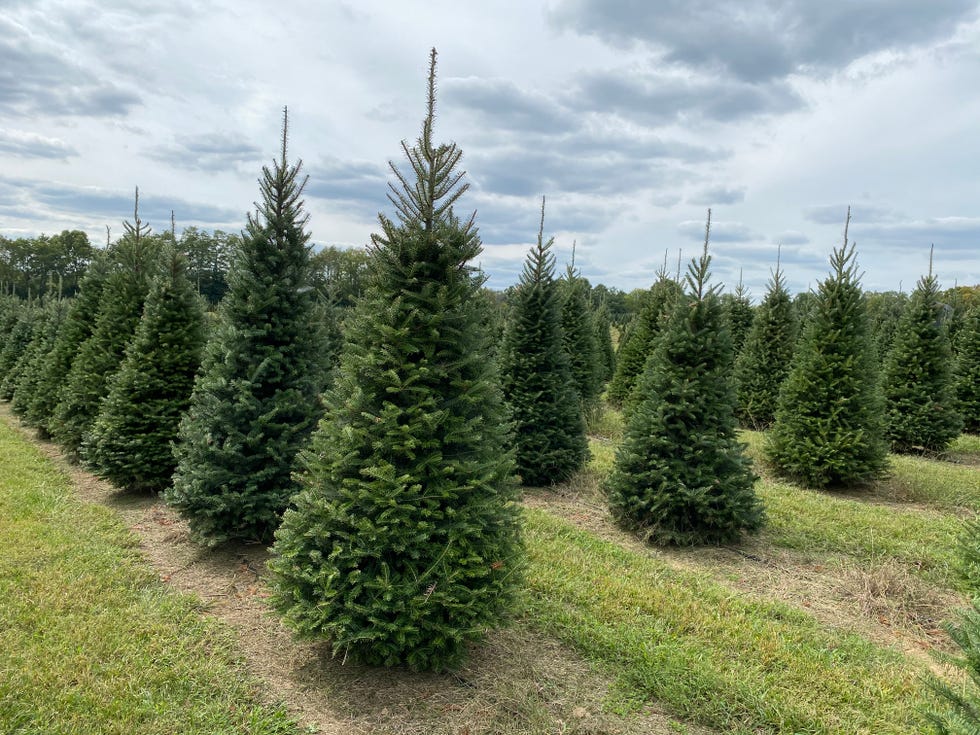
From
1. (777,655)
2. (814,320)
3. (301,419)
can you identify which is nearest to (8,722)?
(301,419)

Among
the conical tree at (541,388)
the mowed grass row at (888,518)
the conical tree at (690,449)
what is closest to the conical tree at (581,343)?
the mowed grass row at (888,518)

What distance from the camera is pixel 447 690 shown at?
428 cm

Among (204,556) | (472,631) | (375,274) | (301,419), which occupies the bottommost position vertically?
(204,556)

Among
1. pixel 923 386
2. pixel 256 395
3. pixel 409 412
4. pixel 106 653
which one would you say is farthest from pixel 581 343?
pixel 106 653

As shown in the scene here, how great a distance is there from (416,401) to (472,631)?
1.63 metres

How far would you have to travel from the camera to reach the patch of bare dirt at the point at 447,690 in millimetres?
3928

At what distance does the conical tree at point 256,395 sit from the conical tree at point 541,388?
3946 millimetres

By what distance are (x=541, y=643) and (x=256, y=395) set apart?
4103 millimetres

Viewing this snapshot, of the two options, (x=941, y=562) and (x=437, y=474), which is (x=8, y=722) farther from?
(x=941, y=562)

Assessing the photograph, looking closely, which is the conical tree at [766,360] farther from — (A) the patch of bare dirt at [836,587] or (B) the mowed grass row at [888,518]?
(A) the patch of bare dirt at [836,587]

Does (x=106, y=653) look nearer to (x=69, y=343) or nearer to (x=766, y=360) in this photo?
(x=69, y=343)

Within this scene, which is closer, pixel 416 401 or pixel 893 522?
pixel 416 401

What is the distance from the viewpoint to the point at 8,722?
3.71 m

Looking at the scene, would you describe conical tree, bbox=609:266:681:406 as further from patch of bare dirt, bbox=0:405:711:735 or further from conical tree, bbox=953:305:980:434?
patch of bare dirt, bbox=0:405:711:735
